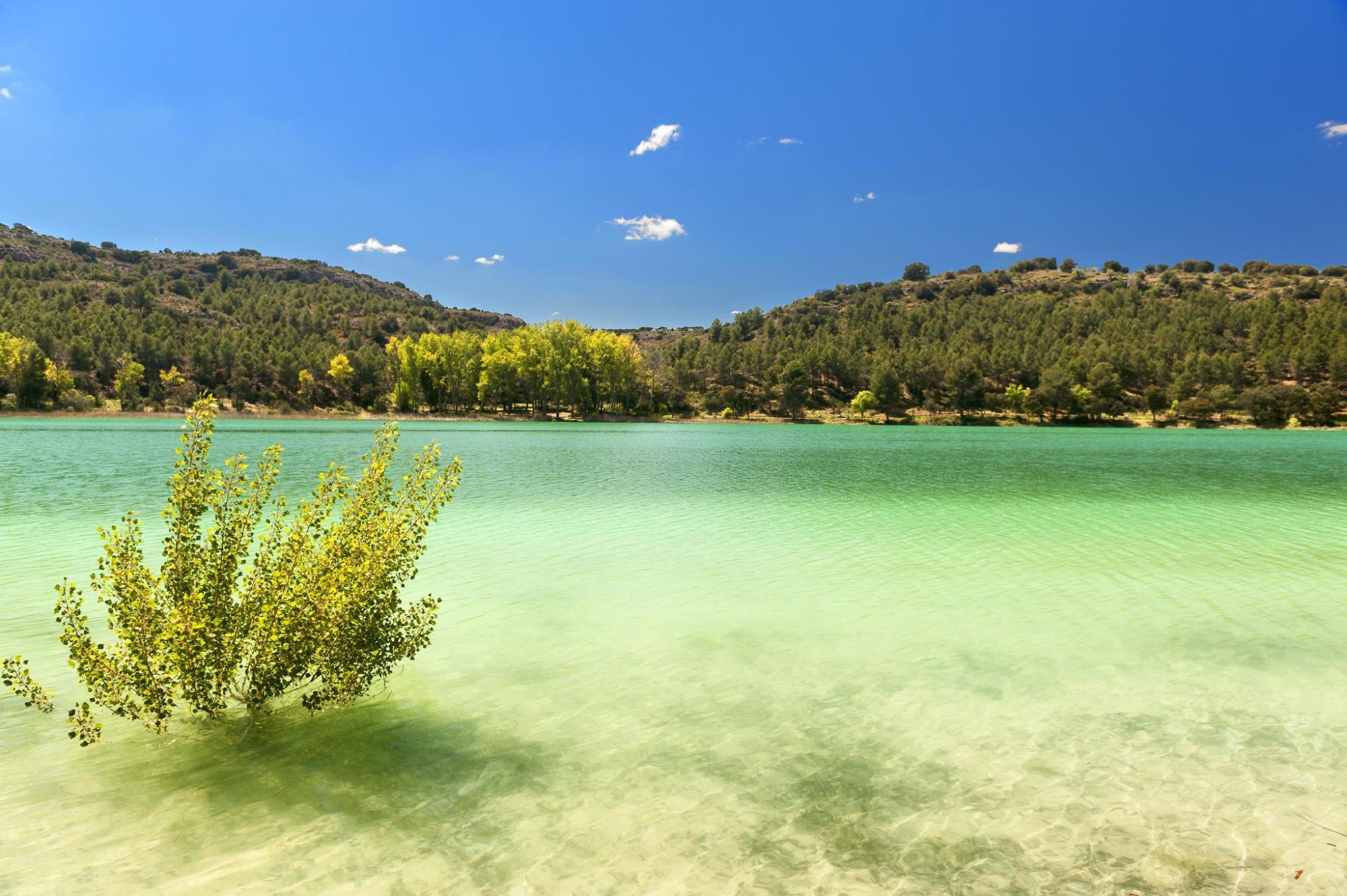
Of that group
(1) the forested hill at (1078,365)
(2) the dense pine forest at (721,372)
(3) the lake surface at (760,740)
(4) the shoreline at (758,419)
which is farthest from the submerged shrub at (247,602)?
(1) the forested hill at (1078,365)

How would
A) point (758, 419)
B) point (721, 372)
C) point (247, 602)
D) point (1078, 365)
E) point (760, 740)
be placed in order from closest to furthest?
point (247, 602), point (760, 740), point (1078, 365), point (758, 419), point (721, 372)

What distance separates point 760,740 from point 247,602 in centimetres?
529

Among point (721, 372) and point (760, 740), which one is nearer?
point (760, 740)

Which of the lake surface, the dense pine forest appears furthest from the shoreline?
the lake surface

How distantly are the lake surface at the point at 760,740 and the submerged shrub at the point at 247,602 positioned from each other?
1.91 ft

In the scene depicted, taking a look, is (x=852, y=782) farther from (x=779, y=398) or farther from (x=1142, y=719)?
(x=779, y=398)

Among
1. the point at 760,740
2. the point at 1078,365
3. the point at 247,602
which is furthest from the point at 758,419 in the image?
the point at 247,602

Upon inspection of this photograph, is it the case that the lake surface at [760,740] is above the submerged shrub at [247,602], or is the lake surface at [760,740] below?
below

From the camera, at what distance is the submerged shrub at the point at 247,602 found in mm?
6031

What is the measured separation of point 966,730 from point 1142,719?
208cm

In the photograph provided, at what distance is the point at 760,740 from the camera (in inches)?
276

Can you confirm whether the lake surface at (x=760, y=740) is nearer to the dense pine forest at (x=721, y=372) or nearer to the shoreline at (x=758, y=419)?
the shoreline at (x=758, y=419)

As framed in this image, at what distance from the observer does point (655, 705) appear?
26.1 ft

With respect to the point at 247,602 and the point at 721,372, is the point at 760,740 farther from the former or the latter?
the point at 721,372
